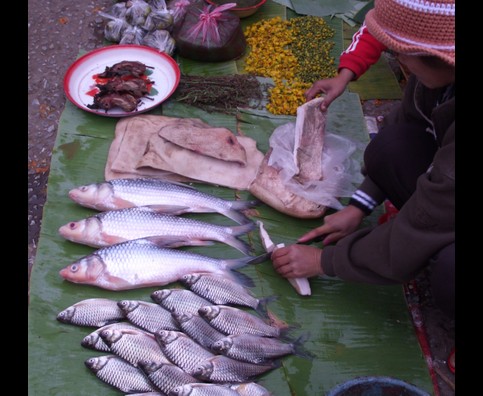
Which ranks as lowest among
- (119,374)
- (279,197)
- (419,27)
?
(119,374)

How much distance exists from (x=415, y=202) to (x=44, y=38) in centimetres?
395

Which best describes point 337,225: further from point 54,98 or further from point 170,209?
point 54,98

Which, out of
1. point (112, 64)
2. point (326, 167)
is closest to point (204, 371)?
point (326, 167)

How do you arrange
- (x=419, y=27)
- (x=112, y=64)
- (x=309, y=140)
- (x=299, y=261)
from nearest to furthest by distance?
(x=419, y=27)
(x=299, y=261)
(x=309, y=140)
(x=112, y=64)

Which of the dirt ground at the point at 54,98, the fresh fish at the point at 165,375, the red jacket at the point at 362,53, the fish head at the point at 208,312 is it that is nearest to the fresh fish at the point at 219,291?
the fish head at the point at 208,312

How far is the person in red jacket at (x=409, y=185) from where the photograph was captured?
1.88 m

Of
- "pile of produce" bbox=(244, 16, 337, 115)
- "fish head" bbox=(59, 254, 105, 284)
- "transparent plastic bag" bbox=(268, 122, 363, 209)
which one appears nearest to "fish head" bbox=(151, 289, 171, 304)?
"fish head" bbox=(59, 254, 105, 284)

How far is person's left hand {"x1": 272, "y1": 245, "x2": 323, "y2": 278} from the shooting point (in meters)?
2.75

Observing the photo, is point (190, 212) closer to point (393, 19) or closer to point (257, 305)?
point (257, 305)

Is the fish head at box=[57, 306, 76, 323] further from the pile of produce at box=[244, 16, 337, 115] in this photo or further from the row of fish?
the pile of produce at box=[244, 16, 337, 115]

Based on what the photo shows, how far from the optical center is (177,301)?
2.75m

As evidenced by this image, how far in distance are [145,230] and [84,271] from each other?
0.43 m

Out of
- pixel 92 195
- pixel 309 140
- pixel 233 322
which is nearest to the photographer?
pixel 233 322

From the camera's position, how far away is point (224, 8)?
4398mm
